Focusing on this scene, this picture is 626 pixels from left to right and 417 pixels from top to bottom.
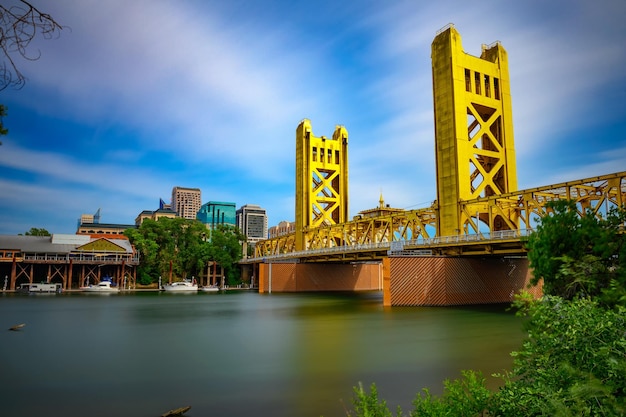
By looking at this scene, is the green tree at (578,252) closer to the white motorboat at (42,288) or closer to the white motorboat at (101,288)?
the white motorboat at (101,288)

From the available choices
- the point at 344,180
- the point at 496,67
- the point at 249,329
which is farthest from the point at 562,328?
the point at 344,180

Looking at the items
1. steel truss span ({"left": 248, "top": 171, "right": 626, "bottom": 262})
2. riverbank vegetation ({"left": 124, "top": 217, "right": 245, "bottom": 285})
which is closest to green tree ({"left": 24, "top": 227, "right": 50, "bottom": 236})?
riverbank vegetation ({"left": 124, "top": 217, "right": 245, "bottom": 285})

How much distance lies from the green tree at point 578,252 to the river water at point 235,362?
10.1 feet

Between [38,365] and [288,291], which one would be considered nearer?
[38,365]

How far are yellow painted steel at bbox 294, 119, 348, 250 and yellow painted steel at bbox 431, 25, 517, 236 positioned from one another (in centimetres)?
2995

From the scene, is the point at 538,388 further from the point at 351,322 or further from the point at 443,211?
the point at 443,211

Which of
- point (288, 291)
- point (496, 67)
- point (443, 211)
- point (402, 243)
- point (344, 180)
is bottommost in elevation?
point (288, 291)

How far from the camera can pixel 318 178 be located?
232ft

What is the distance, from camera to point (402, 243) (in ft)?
122

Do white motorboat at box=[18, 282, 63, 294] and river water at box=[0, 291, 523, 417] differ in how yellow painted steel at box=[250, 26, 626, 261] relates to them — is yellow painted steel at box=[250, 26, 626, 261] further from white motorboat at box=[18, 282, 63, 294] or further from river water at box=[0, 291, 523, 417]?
white motorboat at box=[18, 282, 63, 294]

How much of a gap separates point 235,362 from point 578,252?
10580mm

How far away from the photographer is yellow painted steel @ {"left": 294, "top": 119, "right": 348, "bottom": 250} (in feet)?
222

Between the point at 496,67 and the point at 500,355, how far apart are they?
34805 millimetres

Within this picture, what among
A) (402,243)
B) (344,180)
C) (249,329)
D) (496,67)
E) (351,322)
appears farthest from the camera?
(344,180)
